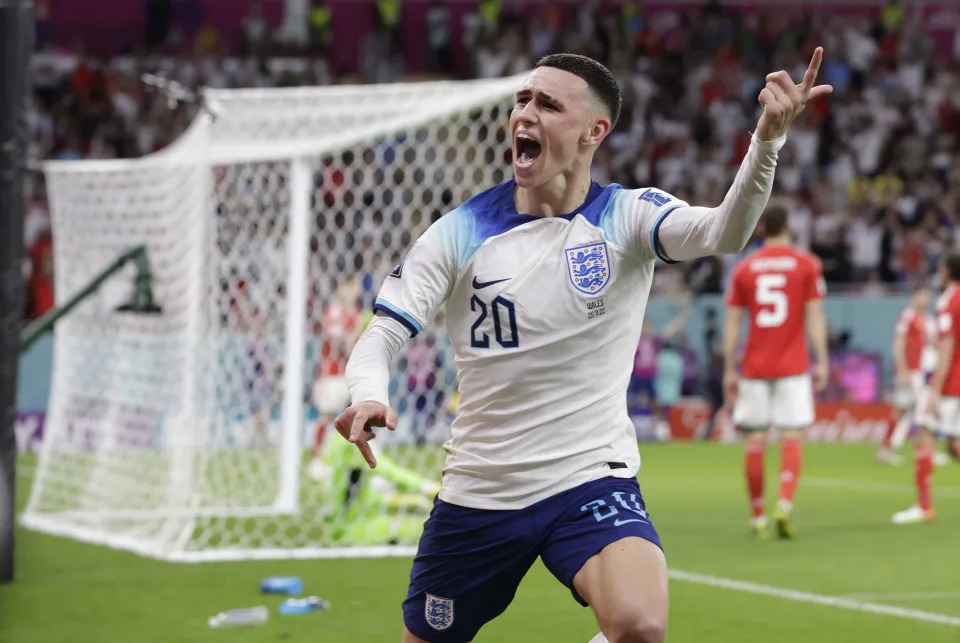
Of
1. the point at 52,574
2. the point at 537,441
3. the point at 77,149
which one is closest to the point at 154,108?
the point at 77,149

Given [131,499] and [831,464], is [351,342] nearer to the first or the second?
[131,499]

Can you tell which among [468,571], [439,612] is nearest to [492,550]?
[468,571]

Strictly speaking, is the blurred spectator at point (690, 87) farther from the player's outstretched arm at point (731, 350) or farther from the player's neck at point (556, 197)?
the player's neck at point (556, 197)

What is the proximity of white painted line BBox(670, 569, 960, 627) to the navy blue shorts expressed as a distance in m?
3.36

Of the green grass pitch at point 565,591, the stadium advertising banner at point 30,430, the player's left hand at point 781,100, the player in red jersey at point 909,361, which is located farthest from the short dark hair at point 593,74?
the stadium advertising banner at point 30,430

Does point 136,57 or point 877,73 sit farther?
point 877,73

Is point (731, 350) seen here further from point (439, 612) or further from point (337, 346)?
point (439, 612)

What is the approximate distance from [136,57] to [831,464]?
12.6 metres

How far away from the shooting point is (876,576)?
847 centimetres

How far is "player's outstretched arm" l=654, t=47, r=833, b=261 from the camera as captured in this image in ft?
11.7

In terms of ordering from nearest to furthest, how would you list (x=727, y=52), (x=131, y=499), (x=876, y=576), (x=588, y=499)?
(x=588, y=499), (x=876, y=576), (x=131, y=499), (x=727, y=52)

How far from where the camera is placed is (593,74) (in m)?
4.27

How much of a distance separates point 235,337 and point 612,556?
8.48 meters

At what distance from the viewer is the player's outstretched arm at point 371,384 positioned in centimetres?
365
